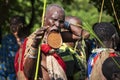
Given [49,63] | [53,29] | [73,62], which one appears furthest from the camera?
[73,62]

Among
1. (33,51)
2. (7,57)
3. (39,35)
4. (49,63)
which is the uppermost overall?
(39,35)

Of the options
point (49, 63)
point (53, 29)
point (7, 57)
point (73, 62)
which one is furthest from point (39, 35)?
point (7, 57)

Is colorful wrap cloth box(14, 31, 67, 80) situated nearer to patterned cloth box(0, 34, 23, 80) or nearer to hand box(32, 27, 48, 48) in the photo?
hand box(32, 27, 48, 48)

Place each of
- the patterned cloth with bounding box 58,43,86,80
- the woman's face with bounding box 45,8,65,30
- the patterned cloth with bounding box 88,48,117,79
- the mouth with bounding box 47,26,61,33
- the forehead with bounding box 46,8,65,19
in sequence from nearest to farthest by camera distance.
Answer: the mouth with bounding box 47,26,61,33
the woman's face with bounding box 45,8,65,30
the forehead with bounding box 46,8,65,19
the patterned cloth with bounding box 88,48,117,79
the patterned cloth with bounding box 58,43,86,80

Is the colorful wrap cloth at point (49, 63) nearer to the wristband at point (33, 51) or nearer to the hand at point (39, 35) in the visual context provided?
the wristband at point (33, 51)

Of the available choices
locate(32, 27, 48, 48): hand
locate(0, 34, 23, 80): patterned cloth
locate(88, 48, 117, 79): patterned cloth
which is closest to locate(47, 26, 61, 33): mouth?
locate(32, 27, 48, 48): hand

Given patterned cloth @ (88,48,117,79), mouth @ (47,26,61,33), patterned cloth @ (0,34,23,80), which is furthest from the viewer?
patterned cloth @ (0,34,23,80)

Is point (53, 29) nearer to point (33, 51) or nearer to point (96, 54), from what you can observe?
point (33, 51)

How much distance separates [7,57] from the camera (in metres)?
7.91

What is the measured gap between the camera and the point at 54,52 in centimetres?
539

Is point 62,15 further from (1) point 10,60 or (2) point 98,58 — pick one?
(1) point 10,60

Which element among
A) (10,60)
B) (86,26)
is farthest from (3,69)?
(86,26)

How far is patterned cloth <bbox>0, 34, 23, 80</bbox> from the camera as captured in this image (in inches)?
310

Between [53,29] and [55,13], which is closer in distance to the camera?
[53,29]
